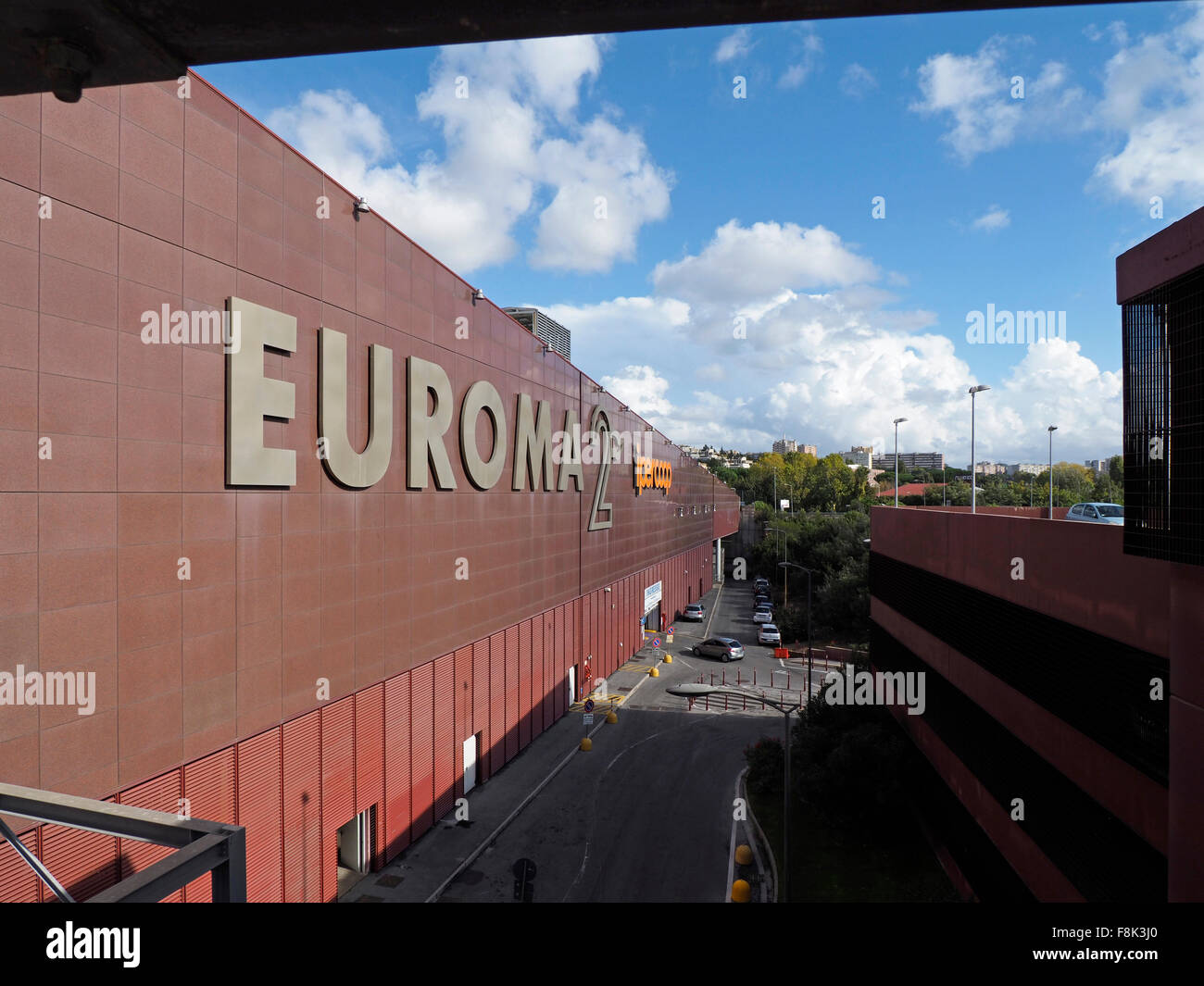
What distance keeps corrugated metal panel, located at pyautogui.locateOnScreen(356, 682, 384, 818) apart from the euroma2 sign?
5215 mm

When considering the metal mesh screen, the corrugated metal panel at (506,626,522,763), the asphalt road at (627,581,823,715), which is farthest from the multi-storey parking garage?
the metal mesh screen

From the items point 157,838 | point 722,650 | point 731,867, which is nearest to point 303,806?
point 731,867

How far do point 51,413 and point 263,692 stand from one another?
6.24 metres

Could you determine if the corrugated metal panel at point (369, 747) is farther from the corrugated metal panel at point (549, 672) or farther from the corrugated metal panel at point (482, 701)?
the corrugated metal panel at point (549, 672)

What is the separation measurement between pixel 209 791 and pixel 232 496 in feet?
17.0

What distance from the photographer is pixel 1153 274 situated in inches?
336

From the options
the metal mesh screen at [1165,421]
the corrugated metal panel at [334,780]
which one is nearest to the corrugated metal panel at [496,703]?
the corrugated metal panel at [334,780]

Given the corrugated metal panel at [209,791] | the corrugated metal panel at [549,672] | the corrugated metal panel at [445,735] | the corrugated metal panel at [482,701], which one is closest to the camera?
the corrugated metal panel at [209,791]

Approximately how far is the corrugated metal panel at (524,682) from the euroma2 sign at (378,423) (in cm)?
564

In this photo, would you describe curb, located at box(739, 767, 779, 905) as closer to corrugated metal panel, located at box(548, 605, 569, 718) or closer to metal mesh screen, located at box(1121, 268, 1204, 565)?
corrugated metal panel, located at box(548, 605, 569, 718)

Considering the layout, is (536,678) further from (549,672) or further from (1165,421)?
(1165,421)

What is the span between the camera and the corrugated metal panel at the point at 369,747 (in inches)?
622
